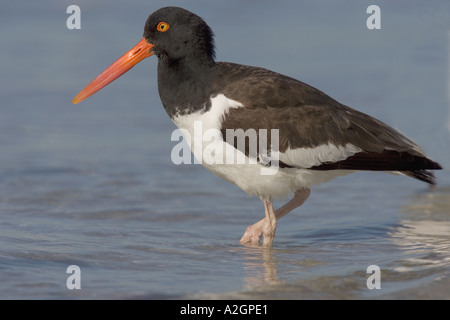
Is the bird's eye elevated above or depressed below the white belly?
above

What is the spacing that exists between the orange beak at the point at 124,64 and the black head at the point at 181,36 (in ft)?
0.57

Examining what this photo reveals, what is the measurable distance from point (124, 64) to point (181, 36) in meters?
0.69

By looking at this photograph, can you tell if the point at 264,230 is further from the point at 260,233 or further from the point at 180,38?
the point at 180,38

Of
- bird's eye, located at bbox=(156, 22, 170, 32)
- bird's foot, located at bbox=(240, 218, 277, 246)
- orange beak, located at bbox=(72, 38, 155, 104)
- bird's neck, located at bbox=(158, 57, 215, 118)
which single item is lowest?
bird's foot, located at bbox=(240, 218, 277, 246)

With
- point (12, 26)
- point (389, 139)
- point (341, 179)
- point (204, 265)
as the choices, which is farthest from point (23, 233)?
point (12, 26)

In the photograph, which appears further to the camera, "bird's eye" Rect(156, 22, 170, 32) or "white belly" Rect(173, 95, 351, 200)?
"bird's eye" Rect(156, 22, 170, 32)

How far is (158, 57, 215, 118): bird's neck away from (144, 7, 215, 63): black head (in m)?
0.06

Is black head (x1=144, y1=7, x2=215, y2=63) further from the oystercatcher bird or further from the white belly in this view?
the white belly

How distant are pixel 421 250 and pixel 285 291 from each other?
1490 mm

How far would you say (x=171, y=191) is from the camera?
8383mm

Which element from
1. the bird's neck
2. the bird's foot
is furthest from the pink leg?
the bird's neck

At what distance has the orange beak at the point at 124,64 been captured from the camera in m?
6.75

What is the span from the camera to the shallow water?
18.5ft

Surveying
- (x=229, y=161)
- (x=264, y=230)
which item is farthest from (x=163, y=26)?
(x=264, y=230)
